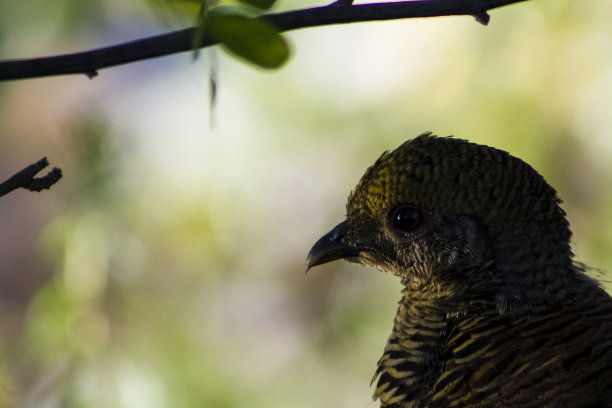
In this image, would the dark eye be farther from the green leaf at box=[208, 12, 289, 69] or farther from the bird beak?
the green leaf at box=[208, 12, 289, 69]

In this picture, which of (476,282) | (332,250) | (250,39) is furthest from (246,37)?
(332,250)

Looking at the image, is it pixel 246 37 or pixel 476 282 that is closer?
pixel 246 37

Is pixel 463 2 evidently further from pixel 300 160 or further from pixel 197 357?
pixel 300 160

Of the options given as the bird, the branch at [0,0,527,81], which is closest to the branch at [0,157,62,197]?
the branch at [0,0,527,81]

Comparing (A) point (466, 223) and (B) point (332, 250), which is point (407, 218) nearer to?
(A) point (466, 223)

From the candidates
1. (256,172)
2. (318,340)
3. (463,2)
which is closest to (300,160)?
(256,172)

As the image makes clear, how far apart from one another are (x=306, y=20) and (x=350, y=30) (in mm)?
3773

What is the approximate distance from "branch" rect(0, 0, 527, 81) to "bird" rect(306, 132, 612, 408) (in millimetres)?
1091

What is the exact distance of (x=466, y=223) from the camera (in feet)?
6.98

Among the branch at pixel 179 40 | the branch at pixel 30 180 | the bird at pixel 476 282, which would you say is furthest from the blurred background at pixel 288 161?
the branch at pixel 179 40

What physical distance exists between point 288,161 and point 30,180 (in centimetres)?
347

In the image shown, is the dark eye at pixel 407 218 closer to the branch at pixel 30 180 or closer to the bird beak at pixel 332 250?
the bird beak at pixel 332 250

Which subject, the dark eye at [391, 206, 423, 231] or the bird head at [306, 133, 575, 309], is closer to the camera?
the bird head at [306, 133, 575, 309]

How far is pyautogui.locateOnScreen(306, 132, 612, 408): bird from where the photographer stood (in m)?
1.83
